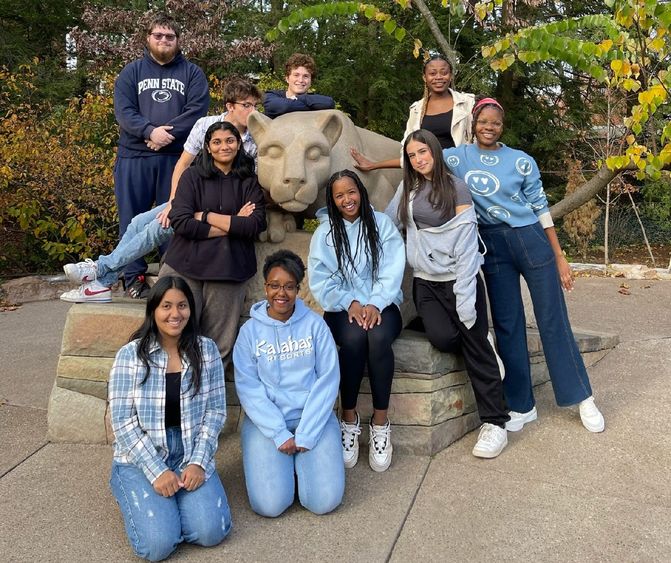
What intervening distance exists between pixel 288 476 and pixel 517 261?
170 cm

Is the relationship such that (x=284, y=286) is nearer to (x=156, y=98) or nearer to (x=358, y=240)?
(x=358, y=240)

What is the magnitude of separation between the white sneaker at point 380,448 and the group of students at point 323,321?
0.01 meters

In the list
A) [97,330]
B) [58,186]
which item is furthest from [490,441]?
[58,186]

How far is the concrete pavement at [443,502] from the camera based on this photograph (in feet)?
8.72

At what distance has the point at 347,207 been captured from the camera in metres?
3.35

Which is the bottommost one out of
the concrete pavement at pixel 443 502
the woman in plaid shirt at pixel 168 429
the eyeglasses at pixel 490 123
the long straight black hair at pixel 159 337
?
the concrete pavement at pixel 443 502

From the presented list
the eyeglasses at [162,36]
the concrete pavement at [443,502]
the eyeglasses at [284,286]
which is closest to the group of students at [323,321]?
the eyeglasses at [284,286]

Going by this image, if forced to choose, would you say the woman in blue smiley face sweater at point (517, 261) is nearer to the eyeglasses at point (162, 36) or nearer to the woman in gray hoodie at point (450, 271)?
the woman in gray hoodie at point (450, 271)

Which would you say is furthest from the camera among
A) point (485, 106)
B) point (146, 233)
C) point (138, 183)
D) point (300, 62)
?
point (138, 183)

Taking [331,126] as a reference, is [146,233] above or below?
below

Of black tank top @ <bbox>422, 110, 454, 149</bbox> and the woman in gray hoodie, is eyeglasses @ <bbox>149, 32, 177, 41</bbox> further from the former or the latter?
the woman in gray hoodie

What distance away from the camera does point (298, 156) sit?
11.5ft

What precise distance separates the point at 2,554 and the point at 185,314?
3.93ft

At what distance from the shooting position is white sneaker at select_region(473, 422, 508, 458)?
3451mm
